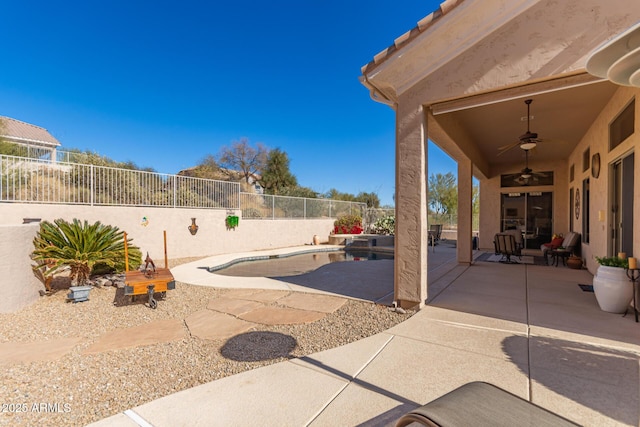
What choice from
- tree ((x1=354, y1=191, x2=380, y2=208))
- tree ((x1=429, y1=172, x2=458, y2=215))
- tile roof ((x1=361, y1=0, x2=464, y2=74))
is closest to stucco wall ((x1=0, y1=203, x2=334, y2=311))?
tile roof ((x1=361, y1=0, x2=464, y2=74))

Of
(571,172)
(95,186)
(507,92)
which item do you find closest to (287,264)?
(95,186)

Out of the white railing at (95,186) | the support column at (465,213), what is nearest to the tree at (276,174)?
the white railing at (95,186)

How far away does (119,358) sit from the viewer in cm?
291

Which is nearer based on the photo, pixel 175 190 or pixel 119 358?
pixel 119 358

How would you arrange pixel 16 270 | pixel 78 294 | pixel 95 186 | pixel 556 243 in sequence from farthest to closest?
pixel 556 243 → pixel 95 186 → pixel 78 294 → pixel 16 270

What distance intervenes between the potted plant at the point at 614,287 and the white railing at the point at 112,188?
11.3 meters

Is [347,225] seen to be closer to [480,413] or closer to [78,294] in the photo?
[78,294]

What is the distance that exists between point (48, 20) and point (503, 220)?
67.1 feet

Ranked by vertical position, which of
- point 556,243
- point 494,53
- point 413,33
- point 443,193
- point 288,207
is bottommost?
point 556,243

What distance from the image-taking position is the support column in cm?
846

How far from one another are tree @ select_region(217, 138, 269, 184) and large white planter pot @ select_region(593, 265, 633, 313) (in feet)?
85.0

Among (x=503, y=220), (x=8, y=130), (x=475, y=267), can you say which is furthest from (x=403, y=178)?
(x=8, y=130)

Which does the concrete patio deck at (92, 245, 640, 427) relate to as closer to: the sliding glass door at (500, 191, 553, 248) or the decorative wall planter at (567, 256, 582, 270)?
the decorative wall planter at (567, 256, 582, 270)

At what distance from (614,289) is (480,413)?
4011 millimetres
